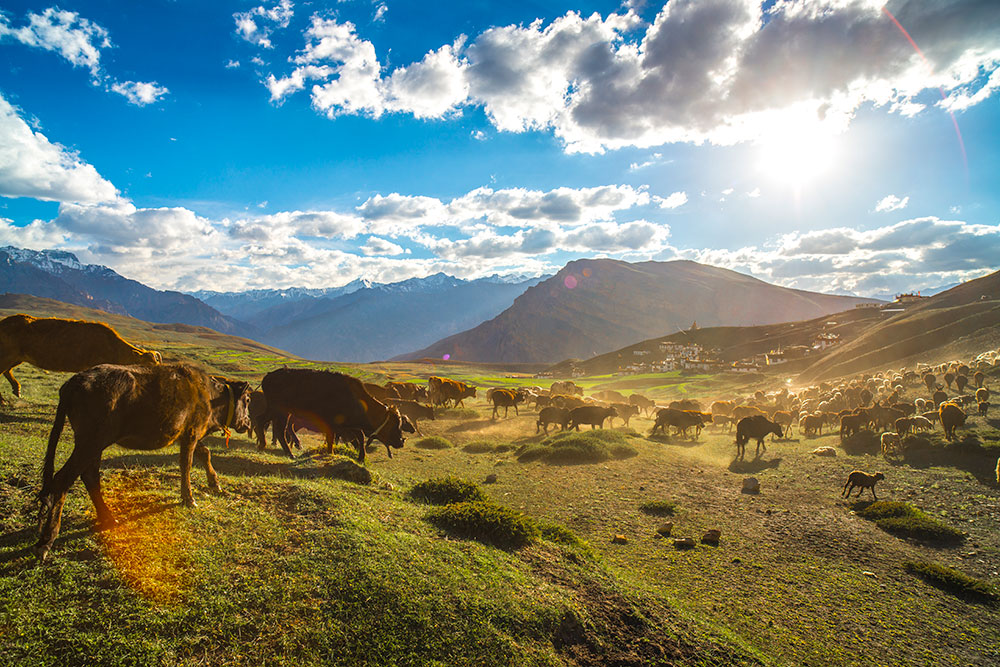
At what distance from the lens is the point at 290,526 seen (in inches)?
241

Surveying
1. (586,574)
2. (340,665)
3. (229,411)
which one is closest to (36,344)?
(229,411)

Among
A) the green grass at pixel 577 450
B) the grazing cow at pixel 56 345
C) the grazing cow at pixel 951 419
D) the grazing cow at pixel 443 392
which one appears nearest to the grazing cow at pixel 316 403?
the grazing cow at pixel 56 345

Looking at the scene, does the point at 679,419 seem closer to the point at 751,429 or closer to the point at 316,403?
the point at 751,429

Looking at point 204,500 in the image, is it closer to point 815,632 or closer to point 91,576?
point 91,576

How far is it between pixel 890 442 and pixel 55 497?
2694 centimetres

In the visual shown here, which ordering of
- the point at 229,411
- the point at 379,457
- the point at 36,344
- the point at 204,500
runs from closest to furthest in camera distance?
the point at 204,500 < the point at 229,411 < the point at 36,344 < the point at 379,457

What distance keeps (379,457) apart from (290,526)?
33.6 feet

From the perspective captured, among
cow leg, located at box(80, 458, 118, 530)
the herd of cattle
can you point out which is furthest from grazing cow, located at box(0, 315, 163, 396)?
cow leg, located at box(80, 458, 118, 530)

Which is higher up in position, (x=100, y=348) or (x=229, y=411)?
(x=100, y=348)

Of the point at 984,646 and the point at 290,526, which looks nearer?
the point at 290,526

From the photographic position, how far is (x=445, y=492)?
34.0 feet

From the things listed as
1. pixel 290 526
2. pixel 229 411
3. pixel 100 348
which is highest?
pixel 100 348

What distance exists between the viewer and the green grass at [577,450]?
17.9 meters

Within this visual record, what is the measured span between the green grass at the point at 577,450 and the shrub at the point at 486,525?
954 centimetres
